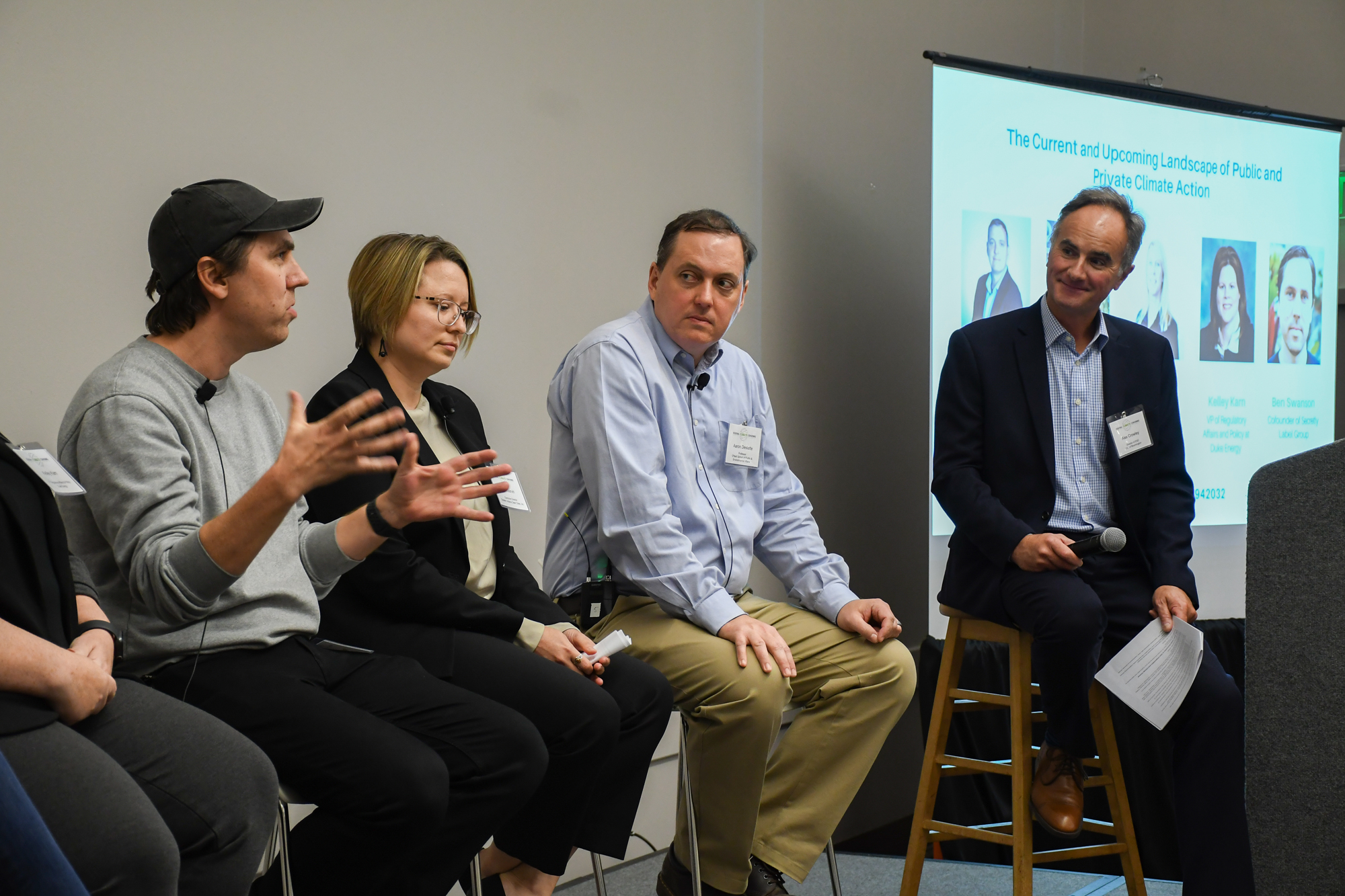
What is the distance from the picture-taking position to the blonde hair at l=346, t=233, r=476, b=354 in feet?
6.89

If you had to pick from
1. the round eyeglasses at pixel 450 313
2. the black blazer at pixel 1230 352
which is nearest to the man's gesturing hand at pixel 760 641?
the round eyeglasses at pixel 450 313

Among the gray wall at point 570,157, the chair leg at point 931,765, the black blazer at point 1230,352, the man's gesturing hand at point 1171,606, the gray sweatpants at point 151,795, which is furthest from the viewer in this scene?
the black blazer at point 1230,352

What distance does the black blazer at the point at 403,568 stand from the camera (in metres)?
1.91

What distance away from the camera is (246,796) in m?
1.40

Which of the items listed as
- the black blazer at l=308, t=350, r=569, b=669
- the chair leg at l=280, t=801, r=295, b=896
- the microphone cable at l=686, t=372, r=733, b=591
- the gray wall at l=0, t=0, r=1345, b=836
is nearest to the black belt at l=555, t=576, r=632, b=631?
the black blazer at l=308, t=350, r=569, b=669

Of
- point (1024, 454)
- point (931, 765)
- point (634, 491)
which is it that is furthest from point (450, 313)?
point (931, 765)

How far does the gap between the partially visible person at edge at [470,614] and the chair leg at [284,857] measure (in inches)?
13.6

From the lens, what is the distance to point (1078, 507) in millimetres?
2586

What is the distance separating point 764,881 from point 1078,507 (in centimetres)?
113

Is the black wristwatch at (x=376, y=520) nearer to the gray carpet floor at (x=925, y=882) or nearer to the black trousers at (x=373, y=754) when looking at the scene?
the black trousers at (x=373, y=754)

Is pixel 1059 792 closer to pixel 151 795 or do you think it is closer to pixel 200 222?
pixel 151 795

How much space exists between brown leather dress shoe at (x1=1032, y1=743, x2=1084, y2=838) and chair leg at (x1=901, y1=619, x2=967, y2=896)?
220mm

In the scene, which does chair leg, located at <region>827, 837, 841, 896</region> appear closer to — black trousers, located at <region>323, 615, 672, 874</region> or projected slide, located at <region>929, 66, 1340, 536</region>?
black trousers, located at <region>323, 615, 672, 874</region>

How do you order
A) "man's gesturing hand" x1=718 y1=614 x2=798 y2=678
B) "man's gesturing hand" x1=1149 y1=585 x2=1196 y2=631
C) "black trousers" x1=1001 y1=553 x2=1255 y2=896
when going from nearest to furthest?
"man's gesturing hand" x1=718 y1=614 x2=798 y2=678, "black trousers" x1=1001 y1=553 x2=1255 y2=896, "man's gesturing hand" x1=1149 y1=585 x2=1196 y2=631
